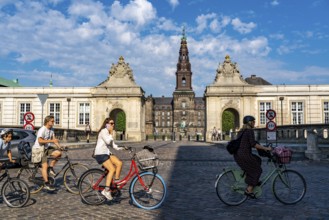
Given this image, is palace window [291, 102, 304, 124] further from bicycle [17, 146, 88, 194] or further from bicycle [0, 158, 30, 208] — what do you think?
bicycle [0, 158, 30, 208]

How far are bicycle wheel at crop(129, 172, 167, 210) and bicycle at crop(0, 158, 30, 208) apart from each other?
2.04 meters

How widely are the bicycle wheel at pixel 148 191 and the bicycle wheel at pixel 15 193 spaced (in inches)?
80.2

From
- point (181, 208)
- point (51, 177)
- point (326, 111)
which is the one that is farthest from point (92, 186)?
point (326, 111)

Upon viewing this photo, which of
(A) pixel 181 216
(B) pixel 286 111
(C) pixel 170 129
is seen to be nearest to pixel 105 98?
(B) pixel 286 111

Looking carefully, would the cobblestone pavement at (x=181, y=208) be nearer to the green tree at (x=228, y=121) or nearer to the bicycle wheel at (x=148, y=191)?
the bicycle wheel at (x=148, y=191)

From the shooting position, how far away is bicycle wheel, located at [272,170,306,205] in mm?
7039

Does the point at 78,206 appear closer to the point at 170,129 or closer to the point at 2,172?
the point at 2,172

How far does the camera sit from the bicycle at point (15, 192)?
267 inches

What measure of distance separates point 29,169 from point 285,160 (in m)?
5.42

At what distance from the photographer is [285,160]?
681cm

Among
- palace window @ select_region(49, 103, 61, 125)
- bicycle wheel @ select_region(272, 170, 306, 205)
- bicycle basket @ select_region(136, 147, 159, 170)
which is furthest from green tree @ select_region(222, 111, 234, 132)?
bicycle basket @ select_region(136, 147, 159, 170)

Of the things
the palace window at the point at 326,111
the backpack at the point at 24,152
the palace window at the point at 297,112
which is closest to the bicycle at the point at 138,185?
the backpack at the point at 24,152

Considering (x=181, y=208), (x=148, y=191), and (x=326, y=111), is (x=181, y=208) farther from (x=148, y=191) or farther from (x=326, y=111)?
(x=326, y=111)

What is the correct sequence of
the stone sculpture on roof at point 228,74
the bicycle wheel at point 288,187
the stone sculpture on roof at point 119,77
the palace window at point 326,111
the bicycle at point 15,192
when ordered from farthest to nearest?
the stone sculpture on roof at point 119,77
the stone sculpture on roof at point 228,74
the palace window at point 326,111
the bicycle wheel at point 288,187
the bicycle at point 15,192
